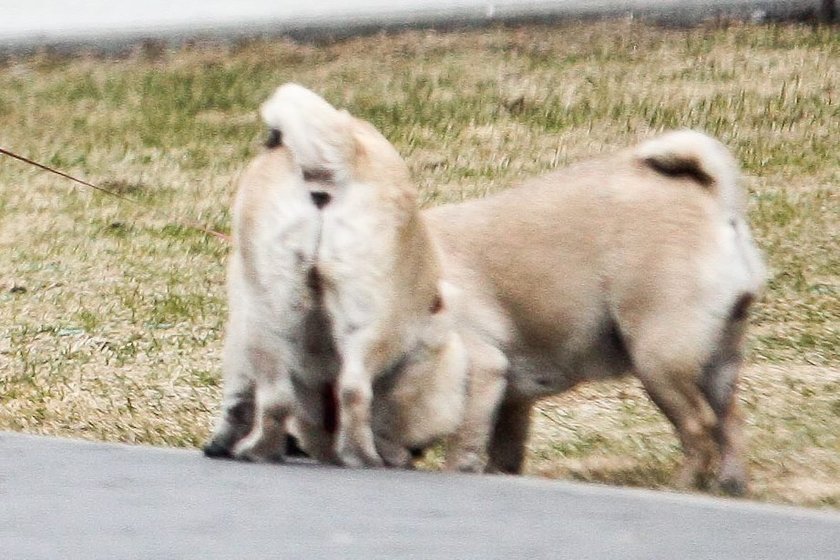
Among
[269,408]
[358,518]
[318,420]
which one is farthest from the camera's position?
[318,420]

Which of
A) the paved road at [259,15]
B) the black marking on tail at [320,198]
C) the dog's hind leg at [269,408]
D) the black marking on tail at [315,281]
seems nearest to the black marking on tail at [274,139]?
the black marking on tail at [320,198]

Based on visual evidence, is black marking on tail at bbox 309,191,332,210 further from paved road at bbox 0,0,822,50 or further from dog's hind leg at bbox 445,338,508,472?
paved road at bbox 0,0,822,50

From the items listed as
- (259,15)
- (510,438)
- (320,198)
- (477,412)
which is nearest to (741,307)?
(477,412)

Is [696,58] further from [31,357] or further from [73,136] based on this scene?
[31,357]

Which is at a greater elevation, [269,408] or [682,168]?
[682,168]

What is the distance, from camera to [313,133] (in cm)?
622

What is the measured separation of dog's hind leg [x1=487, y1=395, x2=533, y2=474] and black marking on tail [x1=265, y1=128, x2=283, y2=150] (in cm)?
140

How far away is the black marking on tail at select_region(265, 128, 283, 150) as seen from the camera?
636 centimetres

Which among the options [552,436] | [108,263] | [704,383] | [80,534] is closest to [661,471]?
[704,383]

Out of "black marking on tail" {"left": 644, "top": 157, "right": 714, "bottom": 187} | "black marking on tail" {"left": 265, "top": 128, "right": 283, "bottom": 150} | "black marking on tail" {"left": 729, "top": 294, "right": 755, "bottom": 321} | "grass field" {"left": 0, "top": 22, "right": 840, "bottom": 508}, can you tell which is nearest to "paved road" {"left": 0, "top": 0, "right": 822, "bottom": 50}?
"grass field" {"left": 0, "top": 22, "right": 840, "bottom": 508}

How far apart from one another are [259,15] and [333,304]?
1229 centimetres

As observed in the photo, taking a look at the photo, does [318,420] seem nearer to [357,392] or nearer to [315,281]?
[357,392]

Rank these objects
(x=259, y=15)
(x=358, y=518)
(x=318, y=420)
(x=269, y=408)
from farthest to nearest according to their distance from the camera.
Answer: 1. (x=259, y=15)
2. (x=318, y=420)
3. (x=269, y=408)
4. (x=358, y=518)

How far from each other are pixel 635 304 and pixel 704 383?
0.40m
